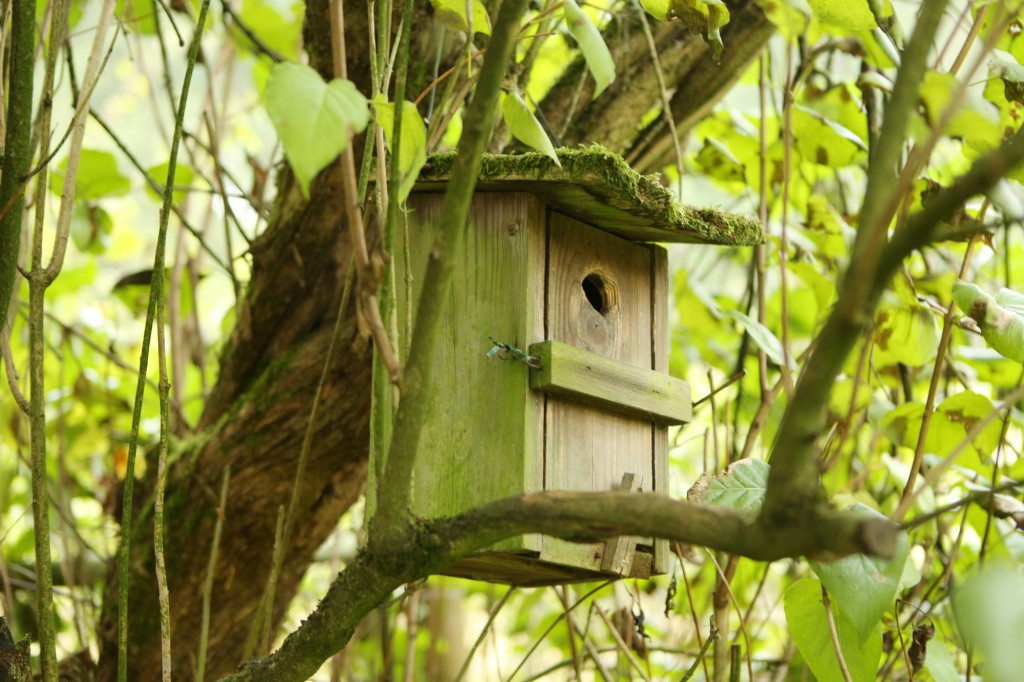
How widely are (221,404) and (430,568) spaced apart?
1.56 metres

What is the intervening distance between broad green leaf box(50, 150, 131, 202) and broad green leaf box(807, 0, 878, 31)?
1.64 m

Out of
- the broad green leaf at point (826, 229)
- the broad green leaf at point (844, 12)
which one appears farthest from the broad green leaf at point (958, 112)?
the broad green leaf at point (826, 229)

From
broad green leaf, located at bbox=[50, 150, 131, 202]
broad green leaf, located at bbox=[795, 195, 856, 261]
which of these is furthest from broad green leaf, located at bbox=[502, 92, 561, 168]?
broad green leaf, located at bbox=[50, 150, 131, 202]

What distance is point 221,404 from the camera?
2576 millimetres

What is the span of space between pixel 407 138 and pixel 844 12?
734mm

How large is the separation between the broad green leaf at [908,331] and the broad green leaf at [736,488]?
713mm

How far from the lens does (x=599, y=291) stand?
6.41 ft

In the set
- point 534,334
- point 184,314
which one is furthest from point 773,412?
point 184,314

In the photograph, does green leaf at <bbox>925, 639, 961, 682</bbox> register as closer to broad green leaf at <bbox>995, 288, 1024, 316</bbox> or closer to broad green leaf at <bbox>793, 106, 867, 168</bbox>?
broad green leaf at <bbox>995, 288, 1024, 316</bbox>

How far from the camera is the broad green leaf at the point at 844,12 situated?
1529 mm

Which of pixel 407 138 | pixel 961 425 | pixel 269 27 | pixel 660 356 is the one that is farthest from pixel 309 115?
pixel 269 27

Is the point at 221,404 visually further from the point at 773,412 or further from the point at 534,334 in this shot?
the point at 773,412

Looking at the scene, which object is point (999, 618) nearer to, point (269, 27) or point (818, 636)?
point (818, 636)

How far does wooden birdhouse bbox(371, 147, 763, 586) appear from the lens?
1.69m
